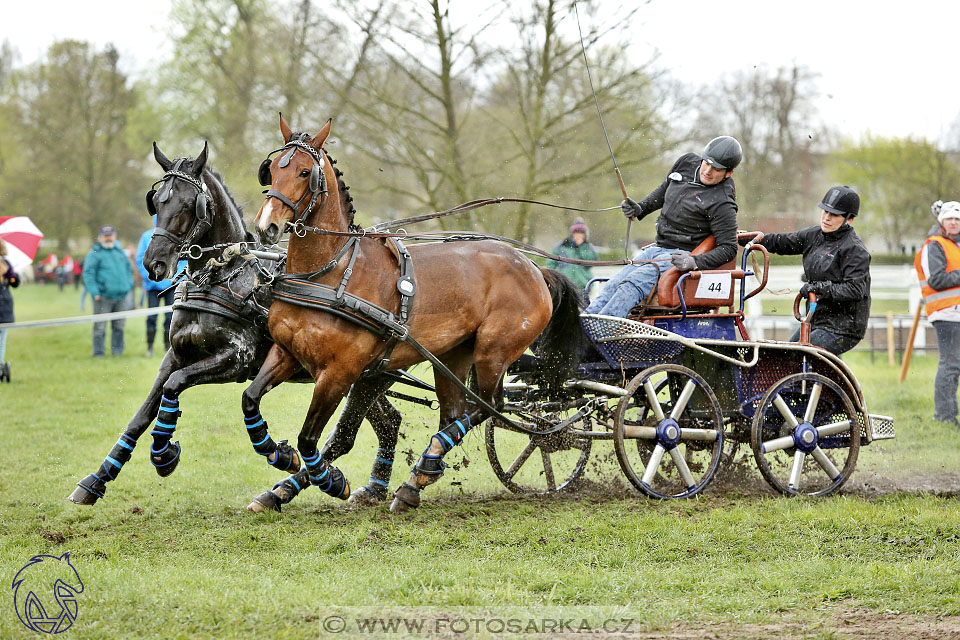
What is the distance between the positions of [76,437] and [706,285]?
5.36 metres

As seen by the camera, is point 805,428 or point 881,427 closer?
point 805,428

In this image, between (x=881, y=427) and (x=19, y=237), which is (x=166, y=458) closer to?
(x=19, y=237)

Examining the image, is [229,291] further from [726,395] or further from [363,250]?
[726,395]

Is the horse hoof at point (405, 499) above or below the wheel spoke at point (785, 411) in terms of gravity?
below

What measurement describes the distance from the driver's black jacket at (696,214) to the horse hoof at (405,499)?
2.16 meters

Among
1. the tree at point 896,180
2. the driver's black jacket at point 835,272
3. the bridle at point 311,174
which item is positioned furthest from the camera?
the tree at point 896,180

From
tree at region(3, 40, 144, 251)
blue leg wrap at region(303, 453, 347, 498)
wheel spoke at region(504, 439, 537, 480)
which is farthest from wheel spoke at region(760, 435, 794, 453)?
tree at region(3, 40, 144, 251)

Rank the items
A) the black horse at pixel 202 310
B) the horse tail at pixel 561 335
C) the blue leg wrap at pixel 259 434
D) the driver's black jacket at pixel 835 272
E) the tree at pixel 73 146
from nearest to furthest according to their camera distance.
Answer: the blue leg wrap at pixel 259 434, the black horse at pixel 202 310, the horse tail at pixel 561 335, the driver's black jacket at pixel 835 272, the tree at pixel 73 146

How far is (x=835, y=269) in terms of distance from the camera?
618cm

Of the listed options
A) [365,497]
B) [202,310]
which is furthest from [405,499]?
[202,310]

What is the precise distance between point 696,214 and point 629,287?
24.4 inches

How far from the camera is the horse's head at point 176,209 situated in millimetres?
5059

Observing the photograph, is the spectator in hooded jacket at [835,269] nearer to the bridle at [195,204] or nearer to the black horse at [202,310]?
the black horse at [202,310]

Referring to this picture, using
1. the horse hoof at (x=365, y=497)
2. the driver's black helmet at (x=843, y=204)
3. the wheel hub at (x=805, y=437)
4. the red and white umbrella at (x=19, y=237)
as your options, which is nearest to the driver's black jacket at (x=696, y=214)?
the driver's black helmet at (x=843, y=204)
